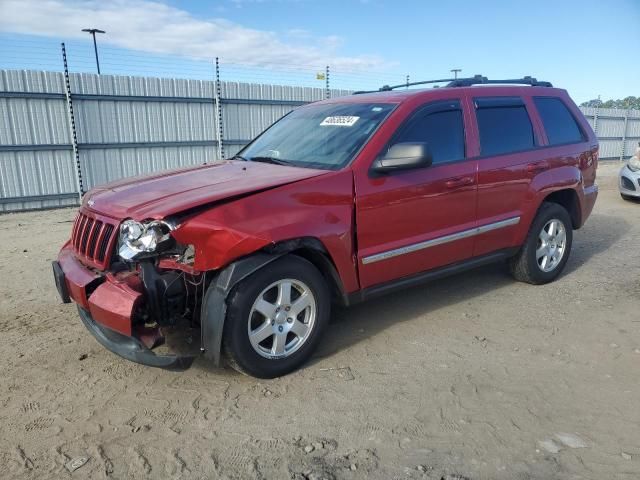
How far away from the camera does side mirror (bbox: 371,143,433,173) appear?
3.57 metres

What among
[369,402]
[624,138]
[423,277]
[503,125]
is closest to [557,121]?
[503,125]

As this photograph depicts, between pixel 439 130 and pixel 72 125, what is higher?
pixel 72 125

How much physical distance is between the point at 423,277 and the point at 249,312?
5.40 feet

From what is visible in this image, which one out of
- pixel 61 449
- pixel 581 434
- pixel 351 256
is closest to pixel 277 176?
pixel 351 256

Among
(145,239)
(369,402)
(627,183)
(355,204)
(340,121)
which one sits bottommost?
(369,402)

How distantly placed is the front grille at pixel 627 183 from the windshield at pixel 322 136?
835 centimetres

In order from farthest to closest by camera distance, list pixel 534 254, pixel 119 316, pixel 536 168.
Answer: pixel 534 254 < pixel 536 168 < pixel 119 316

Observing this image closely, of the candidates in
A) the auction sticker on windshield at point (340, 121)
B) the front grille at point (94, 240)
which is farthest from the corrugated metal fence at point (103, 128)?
the auction sticker on windshield at point (340, 121)

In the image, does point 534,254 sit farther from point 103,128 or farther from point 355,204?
point 103,128

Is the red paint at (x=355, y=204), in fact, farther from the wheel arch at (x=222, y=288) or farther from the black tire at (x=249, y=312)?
the black tire at (x=249, y=312)

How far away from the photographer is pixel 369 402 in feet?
10.2

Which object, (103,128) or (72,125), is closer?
(72,125)

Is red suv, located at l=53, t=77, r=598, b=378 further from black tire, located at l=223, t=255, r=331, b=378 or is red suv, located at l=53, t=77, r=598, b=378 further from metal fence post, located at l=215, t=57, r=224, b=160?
metal fence post, located at l=215, t=57, r=224, b=160

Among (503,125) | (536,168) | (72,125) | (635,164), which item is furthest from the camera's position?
(72,125)
